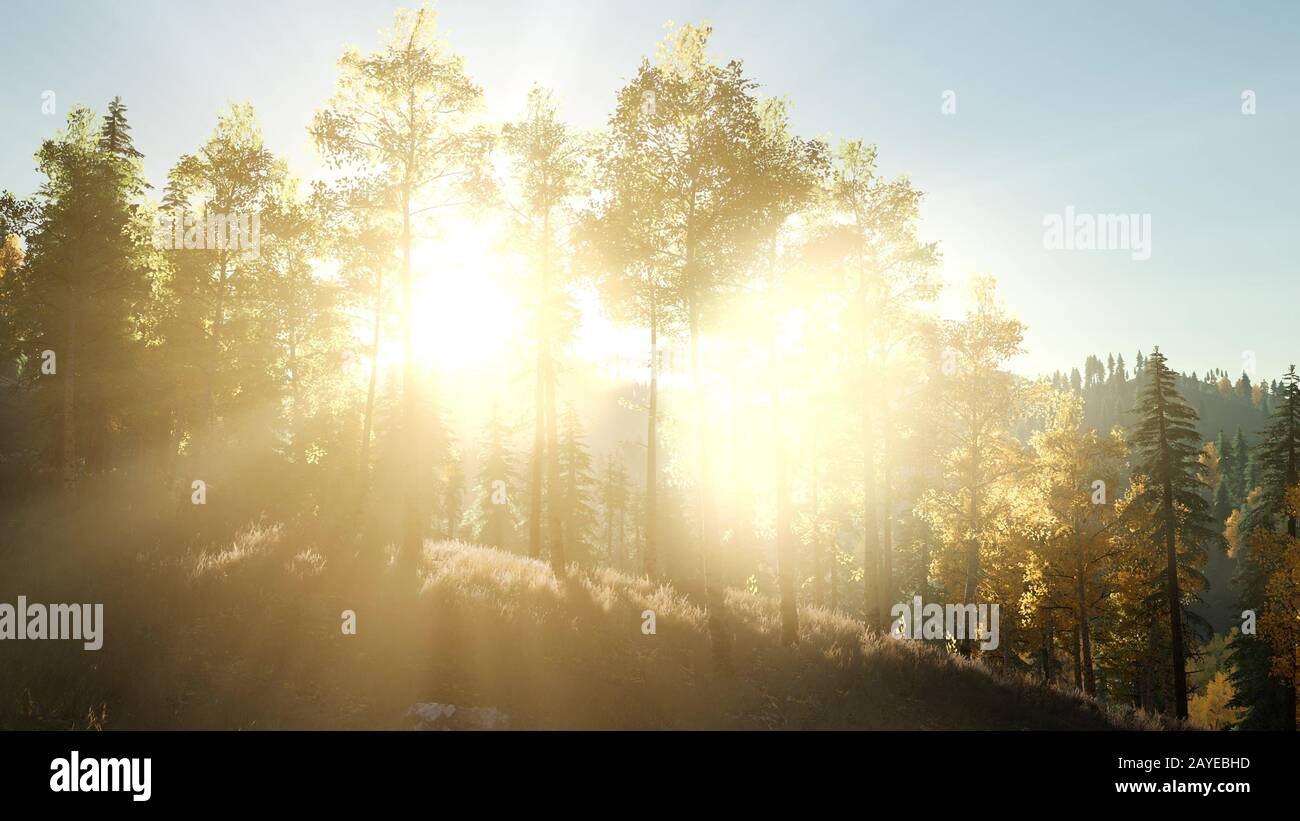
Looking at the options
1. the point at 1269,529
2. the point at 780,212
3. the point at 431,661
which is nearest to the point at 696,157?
the point at 780,212

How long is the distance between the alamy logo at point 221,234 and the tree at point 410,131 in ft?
24.4

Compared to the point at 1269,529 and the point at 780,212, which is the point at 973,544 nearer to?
the point at 780,212

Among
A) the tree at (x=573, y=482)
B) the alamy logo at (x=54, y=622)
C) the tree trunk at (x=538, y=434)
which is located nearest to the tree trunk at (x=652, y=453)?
the tree trunk at (x=538, y=434)

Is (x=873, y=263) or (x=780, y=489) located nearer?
(x=780, y=489)

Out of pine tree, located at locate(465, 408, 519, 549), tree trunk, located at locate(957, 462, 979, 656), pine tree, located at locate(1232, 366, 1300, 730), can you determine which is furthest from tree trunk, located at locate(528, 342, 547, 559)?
pine tree, located at locate(1232, 366, 1300, 730)

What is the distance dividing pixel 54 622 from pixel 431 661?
5639mm

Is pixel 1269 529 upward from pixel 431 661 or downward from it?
downward

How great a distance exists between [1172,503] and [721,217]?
27.0m
